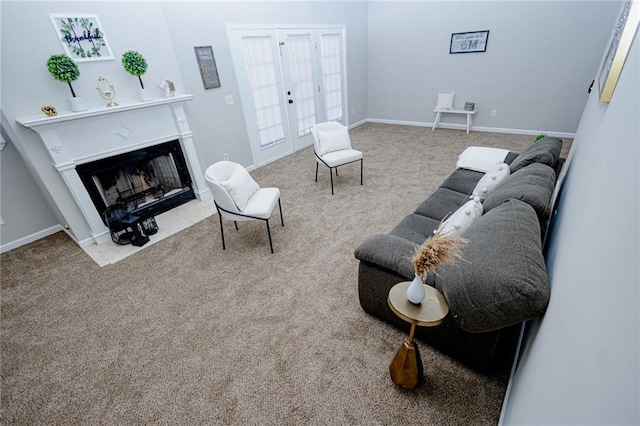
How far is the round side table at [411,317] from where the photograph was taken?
119 cm

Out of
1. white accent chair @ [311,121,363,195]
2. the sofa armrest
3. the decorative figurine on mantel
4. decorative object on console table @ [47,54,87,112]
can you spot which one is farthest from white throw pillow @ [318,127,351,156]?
decorative object on console table @ [47,54,87,112]

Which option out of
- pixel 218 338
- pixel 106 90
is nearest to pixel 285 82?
pixel 106 90

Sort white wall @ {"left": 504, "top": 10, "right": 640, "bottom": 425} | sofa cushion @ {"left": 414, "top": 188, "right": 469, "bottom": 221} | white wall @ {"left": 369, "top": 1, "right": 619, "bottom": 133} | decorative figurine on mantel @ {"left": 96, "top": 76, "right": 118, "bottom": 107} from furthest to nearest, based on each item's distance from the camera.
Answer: white wall @ {"left": 369, "top": 1, "right": 619, "bottom": 133}, decorative figurine on mantel @ {"left": 96, "top": 76, "right": 118, "bottom": 107}, sofa cushion @ {"left": 414, "top": 188, "right": 469, "bottom": 221}, white wall @ {"left": 504, "top": 10, "right": 640, "bottom": 425}

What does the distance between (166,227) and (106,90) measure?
146 cm

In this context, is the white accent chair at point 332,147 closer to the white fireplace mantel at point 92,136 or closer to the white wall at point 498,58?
the white fireplace mantel at point 92,136

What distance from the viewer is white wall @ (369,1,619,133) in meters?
4.17

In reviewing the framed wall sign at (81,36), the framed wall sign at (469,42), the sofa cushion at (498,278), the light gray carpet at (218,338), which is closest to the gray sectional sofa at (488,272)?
the sofa cushion at (498,278)

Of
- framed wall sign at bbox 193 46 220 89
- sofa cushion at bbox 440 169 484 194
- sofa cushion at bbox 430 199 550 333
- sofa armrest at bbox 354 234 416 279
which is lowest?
sofa cushion at bbox 440 169 484 194

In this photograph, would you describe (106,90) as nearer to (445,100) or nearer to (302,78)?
(302,78)

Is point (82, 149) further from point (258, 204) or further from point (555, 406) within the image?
point (555, 406)

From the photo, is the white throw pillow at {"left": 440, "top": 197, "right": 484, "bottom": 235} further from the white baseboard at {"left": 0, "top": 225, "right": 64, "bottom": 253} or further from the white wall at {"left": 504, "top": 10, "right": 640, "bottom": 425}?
the white baseboard at {"left": 0, "top": 225, "right": 64, "bottom": 253}

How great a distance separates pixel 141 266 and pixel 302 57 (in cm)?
404

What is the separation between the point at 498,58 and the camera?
4.79 meters

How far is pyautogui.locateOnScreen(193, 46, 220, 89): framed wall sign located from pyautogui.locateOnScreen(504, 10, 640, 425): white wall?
386 centimetres
